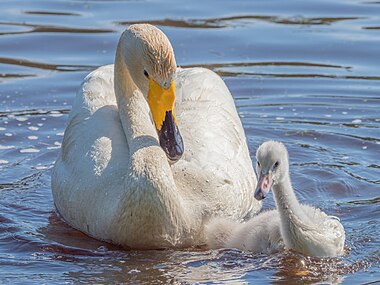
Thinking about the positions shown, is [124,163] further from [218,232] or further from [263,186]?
[263,186]

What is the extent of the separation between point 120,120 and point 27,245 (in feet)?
4.80


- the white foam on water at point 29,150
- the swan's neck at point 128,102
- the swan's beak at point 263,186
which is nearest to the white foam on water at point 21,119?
the white foam on water at point 29,150

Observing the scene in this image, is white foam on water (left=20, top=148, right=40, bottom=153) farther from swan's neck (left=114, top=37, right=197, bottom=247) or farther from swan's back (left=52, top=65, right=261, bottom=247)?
swan's neck (left=114, top=37, right=197, bottom=247)

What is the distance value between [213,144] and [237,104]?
3.41 meters

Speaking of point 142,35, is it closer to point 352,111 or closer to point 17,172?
point 17,172

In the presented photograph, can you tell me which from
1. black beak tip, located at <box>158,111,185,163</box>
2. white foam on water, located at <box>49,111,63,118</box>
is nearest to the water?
white foam on water, located at <box>49,111,63,118</box>

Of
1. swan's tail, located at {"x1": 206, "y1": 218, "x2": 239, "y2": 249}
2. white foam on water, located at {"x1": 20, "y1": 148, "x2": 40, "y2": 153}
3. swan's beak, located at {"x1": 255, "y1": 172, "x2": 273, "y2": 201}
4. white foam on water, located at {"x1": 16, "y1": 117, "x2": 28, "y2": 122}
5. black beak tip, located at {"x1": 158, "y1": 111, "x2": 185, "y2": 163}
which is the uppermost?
black beak tip, located at {"x1": 158, "y1": 111, "x2": 185, "y2": 163}

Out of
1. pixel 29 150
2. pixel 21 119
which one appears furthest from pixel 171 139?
pixel 21 119

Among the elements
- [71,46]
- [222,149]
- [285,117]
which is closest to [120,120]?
[222,149]

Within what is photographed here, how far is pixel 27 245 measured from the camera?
963 cm

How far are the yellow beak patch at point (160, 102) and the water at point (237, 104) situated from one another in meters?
1.05

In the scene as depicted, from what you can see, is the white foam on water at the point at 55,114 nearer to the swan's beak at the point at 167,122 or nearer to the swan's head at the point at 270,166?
the swan's beak at the point at 167,122

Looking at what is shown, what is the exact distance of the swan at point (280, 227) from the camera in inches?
351

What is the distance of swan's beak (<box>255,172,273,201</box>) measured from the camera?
28.6ft
